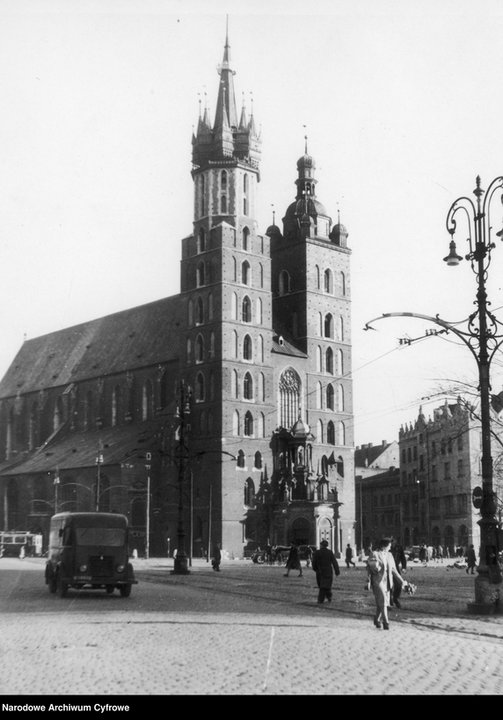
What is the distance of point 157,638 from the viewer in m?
14.4

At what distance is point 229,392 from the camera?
67188mm

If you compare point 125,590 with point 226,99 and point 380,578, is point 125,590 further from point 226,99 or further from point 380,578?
point 226,99

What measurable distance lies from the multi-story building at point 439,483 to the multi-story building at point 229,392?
1472 cm

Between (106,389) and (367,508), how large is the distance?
110 feet

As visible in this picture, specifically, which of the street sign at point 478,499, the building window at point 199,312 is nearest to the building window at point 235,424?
the building window at point 199,312

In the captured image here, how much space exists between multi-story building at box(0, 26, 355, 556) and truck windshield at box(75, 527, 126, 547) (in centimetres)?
3804

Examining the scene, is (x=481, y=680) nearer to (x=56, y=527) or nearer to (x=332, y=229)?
(x=56, y=527)

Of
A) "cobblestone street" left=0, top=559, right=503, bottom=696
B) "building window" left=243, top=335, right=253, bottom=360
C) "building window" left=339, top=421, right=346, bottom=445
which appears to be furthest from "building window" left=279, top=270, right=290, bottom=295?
"cobblestone street" left=0, top=559, right=503, bottom=696

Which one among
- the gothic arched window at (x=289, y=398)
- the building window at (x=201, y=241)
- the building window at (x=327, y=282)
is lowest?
the gothic arched window at (x=289, y=398)

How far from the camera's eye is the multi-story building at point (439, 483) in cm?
8494

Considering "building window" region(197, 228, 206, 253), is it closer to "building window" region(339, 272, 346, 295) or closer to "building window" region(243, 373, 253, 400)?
"building window" region(243, 373, 253, 400)

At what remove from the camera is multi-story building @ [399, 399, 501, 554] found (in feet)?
279

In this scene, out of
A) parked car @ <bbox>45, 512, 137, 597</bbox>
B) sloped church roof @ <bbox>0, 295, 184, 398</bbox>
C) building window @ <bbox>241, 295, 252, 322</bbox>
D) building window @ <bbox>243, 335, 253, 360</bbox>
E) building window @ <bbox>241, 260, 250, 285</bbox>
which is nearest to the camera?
parked car @ <bbox>45, 512, 137, 597</bbox>

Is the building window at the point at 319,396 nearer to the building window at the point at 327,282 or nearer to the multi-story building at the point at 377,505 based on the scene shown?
the building window at the point at 327,282
